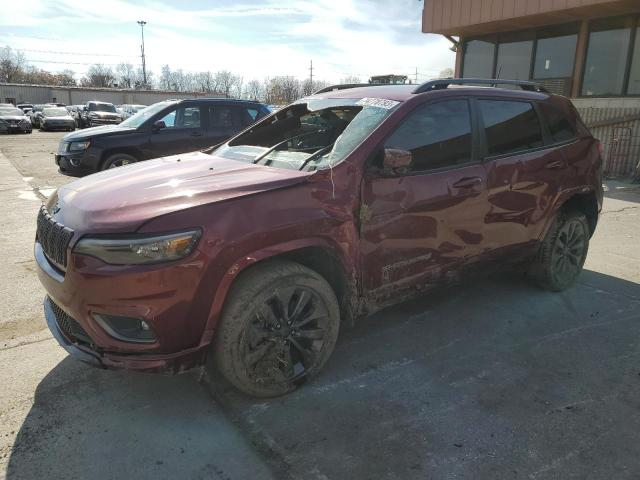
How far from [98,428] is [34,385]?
26.8 inches

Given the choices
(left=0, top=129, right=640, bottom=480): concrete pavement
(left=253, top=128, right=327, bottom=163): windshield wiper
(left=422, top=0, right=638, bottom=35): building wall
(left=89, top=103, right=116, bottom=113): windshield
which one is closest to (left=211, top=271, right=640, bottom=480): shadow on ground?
(left=0, top=129, right=640, bottom=480): concrete pavement

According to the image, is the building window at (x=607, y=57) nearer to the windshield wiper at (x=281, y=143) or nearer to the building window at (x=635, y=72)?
the building window at (x=635, y=72)

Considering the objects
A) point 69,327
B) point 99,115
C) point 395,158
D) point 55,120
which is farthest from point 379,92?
point 55,120

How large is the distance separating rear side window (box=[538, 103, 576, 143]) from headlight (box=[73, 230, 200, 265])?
11.0ft

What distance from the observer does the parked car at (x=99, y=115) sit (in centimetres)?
3038

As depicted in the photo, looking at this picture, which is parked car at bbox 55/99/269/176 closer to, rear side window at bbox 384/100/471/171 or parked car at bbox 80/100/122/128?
rear side window at bbox 384/100/471/171

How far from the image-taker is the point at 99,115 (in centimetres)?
3036

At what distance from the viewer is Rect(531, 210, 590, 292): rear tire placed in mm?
4316

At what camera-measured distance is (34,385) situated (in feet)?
9.65

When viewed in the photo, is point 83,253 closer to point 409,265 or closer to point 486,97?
point 409,265

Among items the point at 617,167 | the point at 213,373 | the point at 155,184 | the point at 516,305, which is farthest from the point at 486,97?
the point at 617,167

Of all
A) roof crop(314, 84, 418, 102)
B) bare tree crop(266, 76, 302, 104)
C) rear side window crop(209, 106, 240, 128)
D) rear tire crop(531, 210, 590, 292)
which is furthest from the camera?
bare tree crop(266, 76, 302, 104)

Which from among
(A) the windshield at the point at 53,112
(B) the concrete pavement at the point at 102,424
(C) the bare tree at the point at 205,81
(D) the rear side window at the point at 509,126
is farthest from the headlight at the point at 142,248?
(C) the bare tree at the point at 205,81

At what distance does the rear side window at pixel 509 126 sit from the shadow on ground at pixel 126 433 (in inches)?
107
